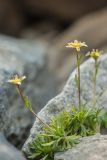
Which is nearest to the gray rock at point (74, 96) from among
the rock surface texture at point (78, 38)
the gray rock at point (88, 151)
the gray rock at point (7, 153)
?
the gray rock at point (7, 153)

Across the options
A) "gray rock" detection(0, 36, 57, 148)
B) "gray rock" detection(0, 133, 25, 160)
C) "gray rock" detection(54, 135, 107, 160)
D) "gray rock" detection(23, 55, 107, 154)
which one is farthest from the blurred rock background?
"gray rock" detection(54, 135, 107, 160)

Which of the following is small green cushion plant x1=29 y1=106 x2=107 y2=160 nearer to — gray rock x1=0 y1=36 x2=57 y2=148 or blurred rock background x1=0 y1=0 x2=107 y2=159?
gray rock x1=0 y1=36 x2=57 y2=148

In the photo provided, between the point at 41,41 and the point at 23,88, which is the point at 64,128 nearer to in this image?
the point at 23,88

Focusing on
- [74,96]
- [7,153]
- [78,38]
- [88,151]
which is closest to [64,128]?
[88,151]

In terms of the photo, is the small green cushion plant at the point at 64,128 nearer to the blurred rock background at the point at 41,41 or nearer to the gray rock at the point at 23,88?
the gray rock at the point at 23,88

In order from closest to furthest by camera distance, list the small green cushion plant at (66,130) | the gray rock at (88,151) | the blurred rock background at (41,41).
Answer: the gray rock at (88,151), the small green cushion plant at (66,130), the blurred rock background at (41,41)
